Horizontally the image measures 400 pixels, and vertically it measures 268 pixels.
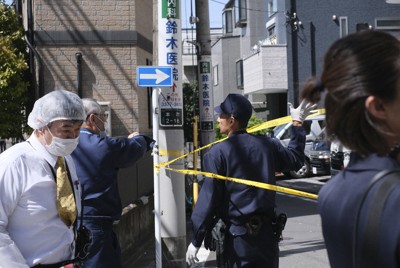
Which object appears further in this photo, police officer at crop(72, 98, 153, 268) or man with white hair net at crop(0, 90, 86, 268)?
police officer at crop(72, 98, 153, 268)

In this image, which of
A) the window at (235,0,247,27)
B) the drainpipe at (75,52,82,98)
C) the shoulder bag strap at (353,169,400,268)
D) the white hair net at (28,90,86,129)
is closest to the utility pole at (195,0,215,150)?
the drainpipe at (75,52,82,98)

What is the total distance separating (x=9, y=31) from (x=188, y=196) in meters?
5.23

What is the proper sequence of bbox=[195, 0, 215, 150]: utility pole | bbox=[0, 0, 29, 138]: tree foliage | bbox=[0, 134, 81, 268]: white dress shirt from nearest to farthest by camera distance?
bbox=[0, 134, 81, 268]: white dress shirt
bbox=[195, 0, 215, 150]: utility pole
bbox=[0, 0, 29, 138]: tree foliage

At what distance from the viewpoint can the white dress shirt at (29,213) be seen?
8.89 feet

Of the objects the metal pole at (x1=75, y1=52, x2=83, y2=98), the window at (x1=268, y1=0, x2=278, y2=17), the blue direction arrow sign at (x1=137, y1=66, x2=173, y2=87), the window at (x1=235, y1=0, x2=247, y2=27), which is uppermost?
the window at (x1=235, y1=0, x2=247, y2=27)

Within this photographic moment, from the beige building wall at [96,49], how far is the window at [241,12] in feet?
76.9

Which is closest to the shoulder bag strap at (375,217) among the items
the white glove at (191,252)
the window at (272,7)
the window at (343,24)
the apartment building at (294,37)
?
the white glove at (191,252)

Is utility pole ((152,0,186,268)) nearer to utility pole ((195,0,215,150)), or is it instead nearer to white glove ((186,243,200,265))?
white glove ((186,243,200,265))

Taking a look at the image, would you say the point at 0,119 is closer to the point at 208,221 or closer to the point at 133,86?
the point at 133,86

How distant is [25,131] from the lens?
11203mm

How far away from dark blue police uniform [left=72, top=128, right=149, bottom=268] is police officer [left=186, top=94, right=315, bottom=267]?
677 mm

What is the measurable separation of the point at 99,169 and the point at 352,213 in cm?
289

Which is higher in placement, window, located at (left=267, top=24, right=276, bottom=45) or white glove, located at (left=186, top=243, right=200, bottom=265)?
window, located at (left=267, top=24, right=276, bottom=45)

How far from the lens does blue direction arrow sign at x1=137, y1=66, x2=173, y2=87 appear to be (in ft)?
19.4
